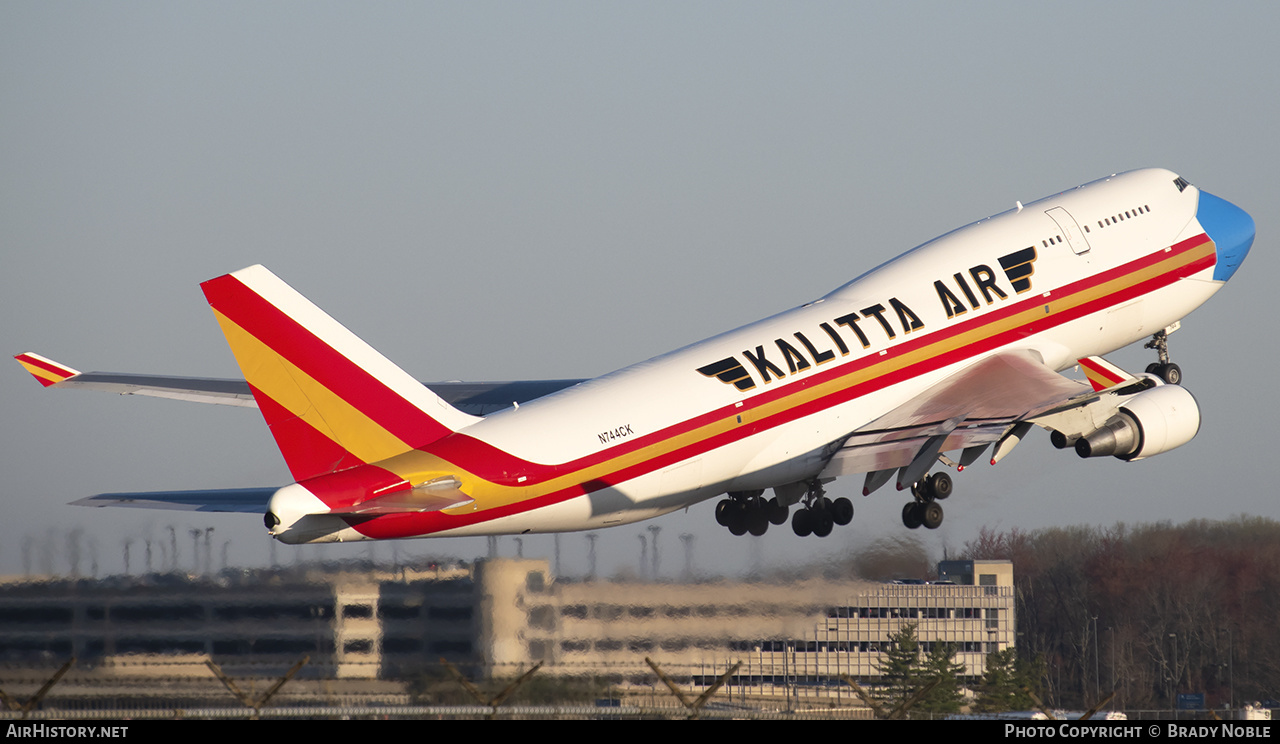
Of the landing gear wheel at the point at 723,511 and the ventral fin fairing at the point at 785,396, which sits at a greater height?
the ventral fin fairing at the point at 785,396

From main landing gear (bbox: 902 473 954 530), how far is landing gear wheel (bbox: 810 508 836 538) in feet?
5.24

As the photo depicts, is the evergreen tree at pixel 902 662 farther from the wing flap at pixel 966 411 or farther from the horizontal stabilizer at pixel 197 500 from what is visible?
the horizontal stabilizer at pixel 197 500

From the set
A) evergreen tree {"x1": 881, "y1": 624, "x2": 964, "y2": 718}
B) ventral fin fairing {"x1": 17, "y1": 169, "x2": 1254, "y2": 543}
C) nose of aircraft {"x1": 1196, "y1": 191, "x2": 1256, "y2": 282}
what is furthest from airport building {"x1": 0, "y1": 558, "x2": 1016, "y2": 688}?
nose of aircraft {"x1": 1196, "y1": 191, "x2": 1256, "y2": 282}

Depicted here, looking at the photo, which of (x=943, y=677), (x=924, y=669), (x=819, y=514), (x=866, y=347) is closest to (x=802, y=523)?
(x=819, y=514)

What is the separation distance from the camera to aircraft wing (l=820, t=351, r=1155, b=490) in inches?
1131

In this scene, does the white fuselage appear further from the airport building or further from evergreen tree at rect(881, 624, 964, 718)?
evergreen tree at rect(881, 624, 964, 718)

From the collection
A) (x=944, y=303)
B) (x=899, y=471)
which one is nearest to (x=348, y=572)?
(x=899, y=471)

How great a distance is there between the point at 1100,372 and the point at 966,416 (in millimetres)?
4980

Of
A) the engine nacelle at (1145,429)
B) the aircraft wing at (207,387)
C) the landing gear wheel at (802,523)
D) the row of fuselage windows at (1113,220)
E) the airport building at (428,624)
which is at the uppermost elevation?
the row of fuselage windows at (1113,220)

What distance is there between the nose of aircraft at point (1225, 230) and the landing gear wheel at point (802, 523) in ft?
35.5

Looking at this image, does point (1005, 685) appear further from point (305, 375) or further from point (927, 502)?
point (305, 375)

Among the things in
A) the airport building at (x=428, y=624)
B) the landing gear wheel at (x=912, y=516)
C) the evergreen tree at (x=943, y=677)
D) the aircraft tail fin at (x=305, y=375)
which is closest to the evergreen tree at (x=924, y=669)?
the evergreen tree at (x=943, y=677)

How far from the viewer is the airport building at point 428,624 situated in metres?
24.7
